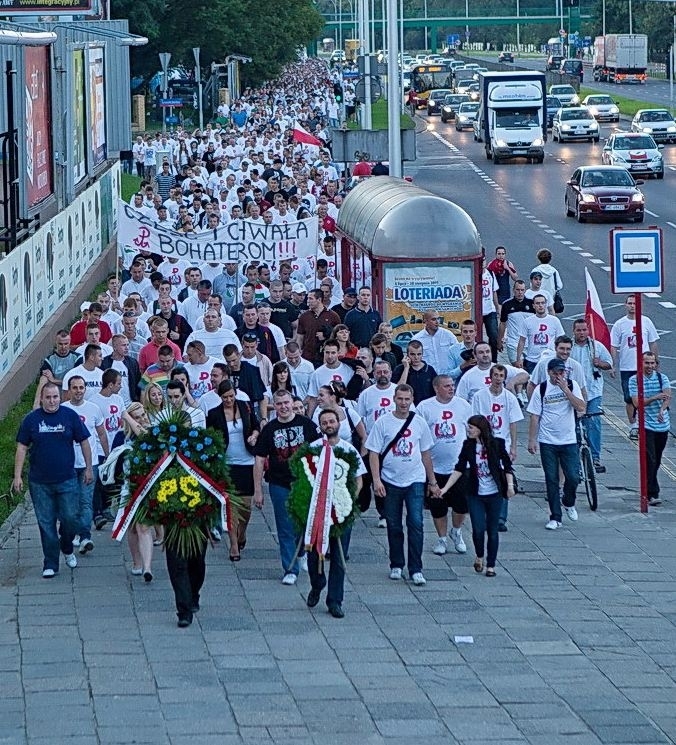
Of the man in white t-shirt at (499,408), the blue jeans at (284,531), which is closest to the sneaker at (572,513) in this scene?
the man in white t-shirt at (499,408)

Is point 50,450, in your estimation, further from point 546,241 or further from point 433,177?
point 433,177

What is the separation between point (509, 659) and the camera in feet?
36.6

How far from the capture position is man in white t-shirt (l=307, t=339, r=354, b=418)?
15.2 m

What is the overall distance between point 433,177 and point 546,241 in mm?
17702

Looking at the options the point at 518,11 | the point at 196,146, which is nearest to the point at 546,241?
the point at 196,146

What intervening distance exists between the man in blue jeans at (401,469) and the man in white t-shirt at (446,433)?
1.97 ft

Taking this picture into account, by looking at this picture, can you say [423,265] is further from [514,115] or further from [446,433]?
[514,115]

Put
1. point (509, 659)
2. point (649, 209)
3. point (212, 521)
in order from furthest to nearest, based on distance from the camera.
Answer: point (649, 209)
point (212, 521)
point (509, 659)

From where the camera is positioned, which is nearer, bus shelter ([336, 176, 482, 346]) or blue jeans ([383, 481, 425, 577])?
blue jeans ([383, 481, 425, 577])

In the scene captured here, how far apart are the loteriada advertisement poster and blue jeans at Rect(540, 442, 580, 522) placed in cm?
524

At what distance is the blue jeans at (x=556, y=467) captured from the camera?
14.9 metres

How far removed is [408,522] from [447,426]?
104 centimetres

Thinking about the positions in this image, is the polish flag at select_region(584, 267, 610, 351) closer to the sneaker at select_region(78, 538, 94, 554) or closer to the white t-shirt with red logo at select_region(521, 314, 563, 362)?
the white t-shirt with red logo at select_region(521, 314, 563, 362)

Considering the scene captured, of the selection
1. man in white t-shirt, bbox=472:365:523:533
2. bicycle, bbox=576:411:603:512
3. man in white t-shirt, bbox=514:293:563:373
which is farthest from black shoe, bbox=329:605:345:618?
man in white t-shirt, bbox=514:293:563:373
